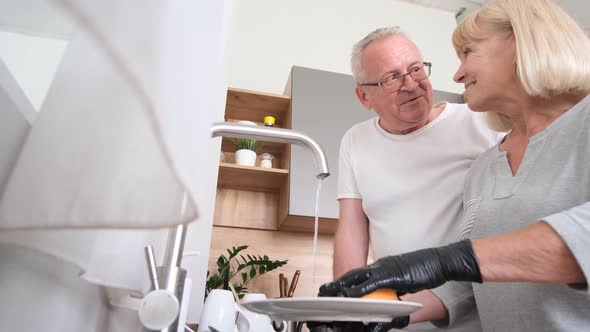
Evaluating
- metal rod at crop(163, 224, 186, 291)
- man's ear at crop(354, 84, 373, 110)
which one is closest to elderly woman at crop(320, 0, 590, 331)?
metal rod at crop(163, 224, 186, 291)

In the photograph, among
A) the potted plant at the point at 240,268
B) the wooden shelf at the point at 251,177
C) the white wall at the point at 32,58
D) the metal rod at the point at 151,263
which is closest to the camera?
the metal rod at the point at 151,263

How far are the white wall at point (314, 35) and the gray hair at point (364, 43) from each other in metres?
0.96

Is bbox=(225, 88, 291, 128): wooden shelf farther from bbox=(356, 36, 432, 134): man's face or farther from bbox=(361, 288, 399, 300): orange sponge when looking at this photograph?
bbox=(361, 288, 399, 300): orange sponge

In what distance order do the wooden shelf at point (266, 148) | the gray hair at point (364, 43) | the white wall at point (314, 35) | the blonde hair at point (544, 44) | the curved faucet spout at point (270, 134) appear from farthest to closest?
the white wall at point (314, 35)
the wooden shelf at point (266, 148)
the gray hair at point (364, 43)
the blonde hair at point (544, 44)
the curved faucet spout at point (270, 134)

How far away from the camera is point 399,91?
1.22 meters

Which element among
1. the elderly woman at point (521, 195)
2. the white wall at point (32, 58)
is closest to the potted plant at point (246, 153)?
the elderly woman at point (521, 195)

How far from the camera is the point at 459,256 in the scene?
60 cm

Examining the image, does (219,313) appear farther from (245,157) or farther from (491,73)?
(491,73)

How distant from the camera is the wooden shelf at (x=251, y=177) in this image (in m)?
1.77

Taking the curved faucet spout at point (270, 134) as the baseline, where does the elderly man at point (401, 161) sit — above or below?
above

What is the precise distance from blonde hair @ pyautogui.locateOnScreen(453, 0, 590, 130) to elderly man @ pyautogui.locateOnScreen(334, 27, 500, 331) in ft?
1.01

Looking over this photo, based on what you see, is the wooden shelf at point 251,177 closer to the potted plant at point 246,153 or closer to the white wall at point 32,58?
the potted plant at point 246,153

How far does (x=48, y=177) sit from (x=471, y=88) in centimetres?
92

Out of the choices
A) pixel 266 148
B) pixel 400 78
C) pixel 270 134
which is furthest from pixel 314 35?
pixel 270 134
